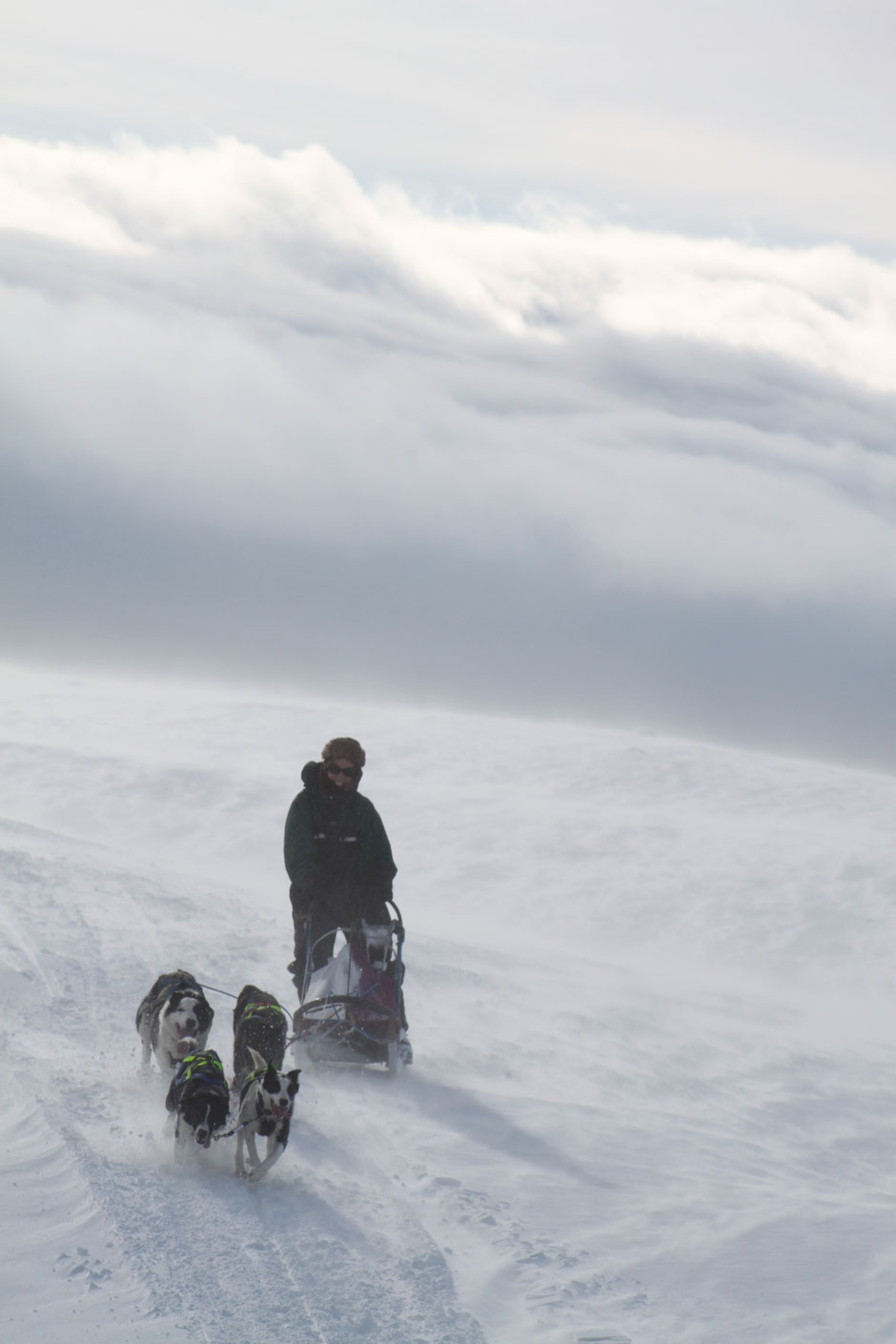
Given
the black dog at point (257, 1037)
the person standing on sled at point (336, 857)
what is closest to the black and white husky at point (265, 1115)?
the black dog at point (257, 1037)

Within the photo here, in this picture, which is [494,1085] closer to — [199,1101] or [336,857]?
[336,857]

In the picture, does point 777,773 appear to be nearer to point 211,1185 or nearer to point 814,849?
point 814,849

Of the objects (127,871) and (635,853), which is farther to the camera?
(635,853)

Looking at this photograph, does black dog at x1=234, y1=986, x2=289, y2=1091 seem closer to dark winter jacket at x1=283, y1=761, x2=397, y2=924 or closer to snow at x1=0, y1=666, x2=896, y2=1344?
snow at x1=0, y1=666, x2=896, y2=1344

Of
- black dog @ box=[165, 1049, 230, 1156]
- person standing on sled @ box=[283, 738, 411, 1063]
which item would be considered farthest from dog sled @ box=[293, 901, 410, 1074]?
black dog @ box=[165, 1049, 230, 1156]

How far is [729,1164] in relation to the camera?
6.68 metres

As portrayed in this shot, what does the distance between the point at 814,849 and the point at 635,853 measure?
2548 millimetres

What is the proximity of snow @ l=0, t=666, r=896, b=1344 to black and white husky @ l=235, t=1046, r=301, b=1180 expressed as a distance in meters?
0.13

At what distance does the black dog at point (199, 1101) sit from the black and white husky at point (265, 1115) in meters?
0.10

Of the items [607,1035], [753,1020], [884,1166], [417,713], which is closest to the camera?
[884,1166]

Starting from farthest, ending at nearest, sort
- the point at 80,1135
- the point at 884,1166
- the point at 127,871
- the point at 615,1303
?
the point at 127,871, the point at 884,1166, the point at 80,1135, the point at 615,1303

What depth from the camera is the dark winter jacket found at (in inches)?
286

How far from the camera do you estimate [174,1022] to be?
5918 mm

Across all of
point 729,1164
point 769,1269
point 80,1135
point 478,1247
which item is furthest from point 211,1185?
point 729,1164
